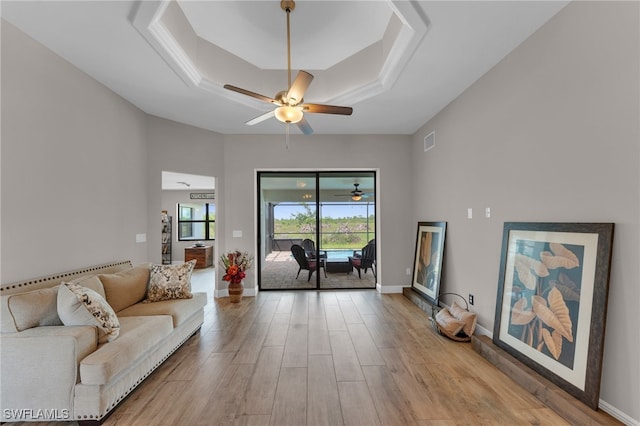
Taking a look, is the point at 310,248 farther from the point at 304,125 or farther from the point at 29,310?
the point at 29,310

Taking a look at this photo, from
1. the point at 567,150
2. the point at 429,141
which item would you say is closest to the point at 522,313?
the point at 567,150

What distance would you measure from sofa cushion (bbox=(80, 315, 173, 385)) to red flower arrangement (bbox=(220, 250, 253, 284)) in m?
1.96

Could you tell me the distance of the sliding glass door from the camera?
5742mm

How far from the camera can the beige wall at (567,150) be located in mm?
1812

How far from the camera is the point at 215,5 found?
109 inches

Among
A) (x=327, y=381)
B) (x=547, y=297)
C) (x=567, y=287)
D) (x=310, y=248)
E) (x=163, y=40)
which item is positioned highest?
(x=163, y=40)

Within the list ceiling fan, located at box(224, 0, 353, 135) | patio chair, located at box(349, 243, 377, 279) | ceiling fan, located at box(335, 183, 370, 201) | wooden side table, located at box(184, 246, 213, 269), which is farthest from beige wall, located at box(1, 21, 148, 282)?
wooden side table, located at box(184, 246, 213, 269)

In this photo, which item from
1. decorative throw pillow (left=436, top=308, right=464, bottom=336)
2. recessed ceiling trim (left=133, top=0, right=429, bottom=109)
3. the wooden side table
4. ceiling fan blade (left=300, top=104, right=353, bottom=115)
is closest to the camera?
recessed ceiling trim (left=133, top=0, right=429, bottom=109)

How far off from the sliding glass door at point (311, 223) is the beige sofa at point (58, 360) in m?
3.31

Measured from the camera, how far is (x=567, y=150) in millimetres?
2238

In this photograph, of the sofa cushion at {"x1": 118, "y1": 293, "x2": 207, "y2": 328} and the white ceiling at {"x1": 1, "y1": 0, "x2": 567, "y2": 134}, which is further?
the sofa cushion at {"x1": 118, "y1": 293, "x2": 207, "y2": 328}

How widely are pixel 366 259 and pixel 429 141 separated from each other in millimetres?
2543

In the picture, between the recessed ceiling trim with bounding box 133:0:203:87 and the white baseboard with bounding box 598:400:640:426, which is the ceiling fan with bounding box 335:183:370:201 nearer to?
the recessed ceiling trim with bounding box 133:0:203:87

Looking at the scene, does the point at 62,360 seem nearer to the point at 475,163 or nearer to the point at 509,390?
the point at 509,390
